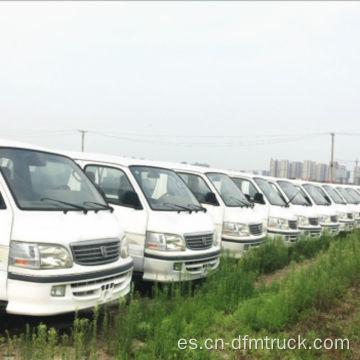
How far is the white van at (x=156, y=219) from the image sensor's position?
6.06m

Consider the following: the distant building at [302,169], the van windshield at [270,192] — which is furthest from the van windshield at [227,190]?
the distant building at [302,169]

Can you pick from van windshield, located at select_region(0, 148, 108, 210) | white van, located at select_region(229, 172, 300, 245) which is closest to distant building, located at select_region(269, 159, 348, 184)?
white van, located at select_region(229, 172, 300, 245)

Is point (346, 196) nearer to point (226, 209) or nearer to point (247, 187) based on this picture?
point (247, 187)

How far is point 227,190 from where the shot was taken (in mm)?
9336

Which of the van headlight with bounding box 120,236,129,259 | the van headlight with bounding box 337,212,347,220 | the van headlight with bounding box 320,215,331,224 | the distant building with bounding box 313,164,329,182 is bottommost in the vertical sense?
the distant building with bounding box 313,164,329,182

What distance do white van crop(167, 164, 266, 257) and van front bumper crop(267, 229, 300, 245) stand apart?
141 cm

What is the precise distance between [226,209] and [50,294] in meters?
5.04

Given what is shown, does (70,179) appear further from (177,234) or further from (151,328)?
(151,328)

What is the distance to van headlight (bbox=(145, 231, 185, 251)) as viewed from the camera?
6.08 metres

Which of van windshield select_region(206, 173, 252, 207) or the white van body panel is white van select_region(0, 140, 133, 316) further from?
van windshield select_region(206, 173, 252, 207)

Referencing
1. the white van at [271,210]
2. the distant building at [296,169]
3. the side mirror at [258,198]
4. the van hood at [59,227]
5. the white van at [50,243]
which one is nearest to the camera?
the white van at [50,243]

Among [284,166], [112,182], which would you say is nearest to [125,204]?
[112,182]

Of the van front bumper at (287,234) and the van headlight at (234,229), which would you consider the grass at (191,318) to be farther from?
the van front bumper at (287,234)

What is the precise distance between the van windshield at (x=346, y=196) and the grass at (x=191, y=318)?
11253 mm
